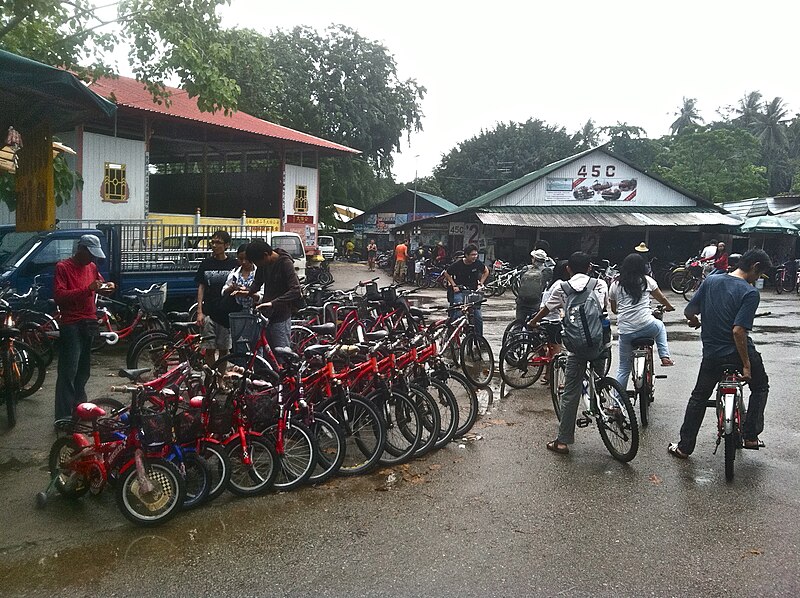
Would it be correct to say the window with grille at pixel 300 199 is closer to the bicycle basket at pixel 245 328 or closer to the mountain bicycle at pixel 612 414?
the bicycle basket at pixel 245 328

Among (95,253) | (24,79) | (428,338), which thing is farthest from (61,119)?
(428,338)

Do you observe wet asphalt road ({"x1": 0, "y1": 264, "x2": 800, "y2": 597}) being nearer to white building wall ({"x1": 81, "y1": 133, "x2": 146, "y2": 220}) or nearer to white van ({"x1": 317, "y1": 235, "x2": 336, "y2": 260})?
white building wall ({"x1": 81, "y1": 133, "x2": 146, "y2": 220})

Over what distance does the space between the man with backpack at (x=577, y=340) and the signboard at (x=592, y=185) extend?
2342cm

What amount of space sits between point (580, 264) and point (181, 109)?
18975mm

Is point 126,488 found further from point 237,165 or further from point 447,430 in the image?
point 237,165

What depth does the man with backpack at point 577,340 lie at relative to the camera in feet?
18.6

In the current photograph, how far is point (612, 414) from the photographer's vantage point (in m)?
5.52

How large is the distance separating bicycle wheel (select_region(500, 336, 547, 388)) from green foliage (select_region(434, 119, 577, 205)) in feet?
141

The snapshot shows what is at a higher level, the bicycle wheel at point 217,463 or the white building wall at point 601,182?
the white building wall at point 601,182

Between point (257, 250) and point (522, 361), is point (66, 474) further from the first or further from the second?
point (522, 361)

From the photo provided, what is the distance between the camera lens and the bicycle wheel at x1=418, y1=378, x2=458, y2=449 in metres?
5.96

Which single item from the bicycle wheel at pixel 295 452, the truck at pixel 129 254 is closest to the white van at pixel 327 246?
the truck at pixel 129 254

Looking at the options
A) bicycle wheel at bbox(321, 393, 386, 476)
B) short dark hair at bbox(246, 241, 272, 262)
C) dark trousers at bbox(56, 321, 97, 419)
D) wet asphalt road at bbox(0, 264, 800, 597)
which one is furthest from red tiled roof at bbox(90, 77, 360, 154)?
wet asphalt road at bbox(0, 264, 800, 597)

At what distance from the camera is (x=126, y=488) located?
433cm
